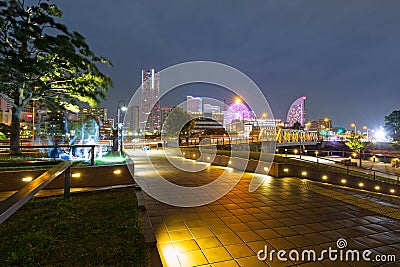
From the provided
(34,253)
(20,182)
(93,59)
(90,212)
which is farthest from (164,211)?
(93,59)

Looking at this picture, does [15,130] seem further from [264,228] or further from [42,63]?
[264,228]

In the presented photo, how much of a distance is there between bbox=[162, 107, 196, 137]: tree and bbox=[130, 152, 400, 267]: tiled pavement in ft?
73.4

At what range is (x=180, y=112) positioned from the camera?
29.1 metres

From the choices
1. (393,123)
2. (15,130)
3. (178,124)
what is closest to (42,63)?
(15,130)

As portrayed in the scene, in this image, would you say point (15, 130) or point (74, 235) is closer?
point (74, 235)

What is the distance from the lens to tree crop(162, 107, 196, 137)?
28297 mm

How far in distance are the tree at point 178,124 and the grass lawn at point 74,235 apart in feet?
76.6

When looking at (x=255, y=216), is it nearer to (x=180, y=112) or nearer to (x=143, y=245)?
(x=143, y=245)

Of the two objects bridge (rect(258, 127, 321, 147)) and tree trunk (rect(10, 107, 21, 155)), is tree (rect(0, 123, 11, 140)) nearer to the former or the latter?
tree trunk (rect(10, 107, 21, 155))

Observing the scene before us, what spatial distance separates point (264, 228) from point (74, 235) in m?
3.12

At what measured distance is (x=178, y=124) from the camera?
28.7 m

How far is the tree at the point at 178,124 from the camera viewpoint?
2830 centimetres

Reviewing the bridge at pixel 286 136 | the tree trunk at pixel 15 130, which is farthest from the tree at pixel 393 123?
the tree trunk at pixel 15 130

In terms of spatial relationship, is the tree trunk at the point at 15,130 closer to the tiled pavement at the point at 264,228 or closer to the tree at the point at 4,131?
the tiled pavement at the point at 264,228
